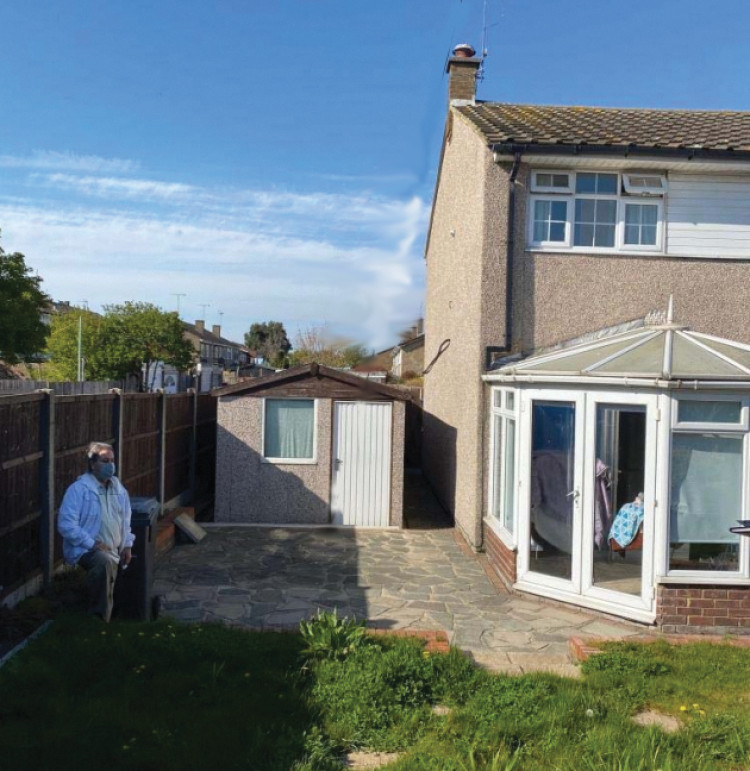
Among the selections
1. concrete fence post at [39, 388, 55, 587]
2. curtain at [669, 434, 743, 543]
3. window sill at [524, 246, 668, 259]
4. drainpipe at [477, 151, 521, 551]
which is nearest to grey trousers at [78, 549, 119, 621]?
concrete fence post at [39, 388, 55, 587]

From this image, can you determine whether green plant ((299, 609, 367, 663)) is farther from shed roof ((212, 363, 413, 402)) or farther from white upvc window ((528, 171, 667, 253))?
white upvc window ((528, 171, 667, 253))

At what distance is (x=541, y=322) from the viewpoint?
33.5 ft

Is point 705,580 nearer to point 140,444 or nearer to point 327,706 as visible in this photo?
point 327,706

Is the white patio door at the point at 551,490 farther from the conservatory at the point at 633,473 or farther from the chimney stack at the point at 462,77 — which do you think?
the chimney stack at the point at 462,77

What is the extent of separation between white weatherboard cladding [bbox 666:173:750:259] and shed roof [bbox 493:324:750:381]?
2843 millimetres

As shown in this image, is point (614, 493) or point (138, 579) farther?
point (614, 493)

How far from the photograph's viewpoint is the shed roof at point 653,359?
6809 mm

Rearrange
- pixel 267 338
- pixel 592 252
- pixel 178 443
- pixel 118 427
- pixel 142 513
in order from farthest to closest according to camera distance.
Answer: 1. pixel 267 338
2. pixel 178 443
3. pixel 592 252
4. pixel 118 427
5. pixel 142 513

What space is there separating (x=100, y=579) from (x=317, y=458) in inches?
247

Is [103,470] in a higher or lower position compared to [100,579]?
higher

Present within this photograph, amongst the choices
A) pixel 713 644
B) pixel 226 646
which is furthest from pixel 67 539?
pixel 713 644

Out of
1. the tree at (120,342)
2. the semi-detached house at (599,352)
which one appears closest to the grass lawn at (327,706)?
the semi-detached house at (599,352)

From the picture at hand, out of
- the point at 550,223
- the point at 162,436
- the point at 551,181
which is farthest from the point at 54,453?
the point at 551,181

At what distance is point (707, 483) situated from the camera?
6875mm
